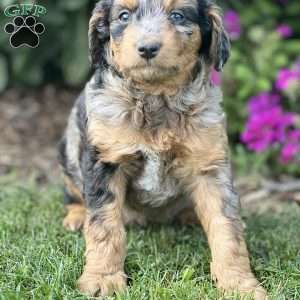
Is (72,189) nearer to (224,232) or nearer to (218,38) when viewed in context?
(224,232)

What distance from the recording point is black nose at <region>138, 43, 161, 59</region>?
4.17 m

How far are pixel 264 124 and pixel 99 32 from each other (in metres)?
3.36

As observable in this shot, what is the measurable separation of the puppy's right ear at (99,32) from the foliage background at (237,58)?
300 cm

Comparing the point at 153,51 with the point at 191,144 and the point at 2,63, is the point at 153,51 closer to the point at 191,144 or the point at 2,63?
the point at 191,144

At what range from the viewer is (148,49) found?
164 inches

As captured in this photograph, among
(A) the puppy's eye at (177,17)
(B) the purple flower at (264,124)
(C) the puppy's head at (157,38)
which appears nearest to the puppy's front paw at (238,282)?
(C) the puppy's head at (157,38)

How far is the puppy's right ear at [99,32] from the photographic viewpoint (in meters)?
4.83

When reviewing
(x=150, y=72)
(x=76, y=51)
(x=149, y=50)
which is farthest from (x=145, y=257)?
(x=76, y=51)

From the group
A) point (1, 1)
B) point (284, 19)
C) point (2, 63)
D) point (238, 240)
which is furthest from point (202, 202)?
point (284, 19)

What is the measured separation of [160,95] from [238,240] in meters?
1.10

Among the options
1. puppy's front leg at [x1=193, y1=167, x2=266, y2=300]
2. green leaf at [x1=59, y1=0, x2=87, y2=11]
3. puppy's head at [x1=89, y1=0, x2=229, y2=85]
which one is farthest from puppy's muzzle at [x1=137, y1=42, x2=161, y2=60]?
green leaf at [x1=59, y1=0, x2=87, y2=11]

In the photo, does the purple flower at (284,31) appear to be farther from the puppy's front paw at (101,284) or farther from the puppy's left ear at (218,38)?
the puppy's front paw at (101,284)

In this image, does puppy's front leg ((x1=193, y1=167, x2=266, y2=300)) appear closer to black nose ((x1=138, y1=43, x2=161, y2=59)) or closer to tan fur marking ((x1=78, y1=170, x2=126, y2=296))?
tan fur marking ((x1=78, y1=170, x2=126, y2=296))

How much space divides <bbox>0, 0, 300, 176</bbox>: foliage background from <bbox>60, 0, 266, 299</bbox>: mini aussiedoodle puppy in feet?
10.0
